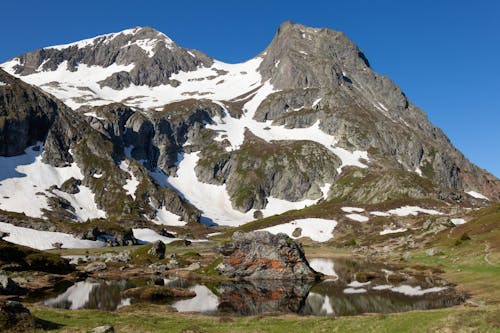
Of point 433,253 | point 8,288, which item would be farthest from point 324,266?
point 8,288

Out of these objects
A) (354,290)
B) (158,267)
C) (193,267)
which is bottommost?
(354,290)

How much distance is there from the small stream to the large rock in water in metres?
4.27

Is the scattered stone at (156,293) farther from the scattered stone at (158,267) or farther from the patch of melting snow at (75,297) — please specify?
the scattered stone at (158,267)

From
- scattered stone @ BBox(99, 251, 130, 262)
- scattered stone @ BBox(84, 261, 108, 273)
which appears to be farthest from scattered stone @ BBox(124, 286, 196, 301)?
scattered stone @ BBox(99, 251, 130, 262)

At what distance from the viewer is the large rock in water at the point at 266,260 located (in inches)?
3281

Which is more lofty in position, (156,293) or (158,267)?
(158,267)

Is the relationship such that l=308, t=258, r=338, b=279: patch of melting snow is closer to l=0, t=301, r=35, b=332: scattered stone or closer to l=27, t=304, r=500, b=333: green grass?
l=27, t=304, r=500, b=333: green grass

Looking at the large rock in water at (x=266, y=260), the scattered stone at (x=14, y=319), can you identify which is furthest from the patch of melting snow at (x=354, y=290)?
the scattered stone at (x=14, y=319)

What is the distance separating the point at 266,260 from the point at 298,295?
2324 centimetres

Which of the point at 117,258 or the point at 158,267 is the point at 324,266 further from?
the point at 117,258

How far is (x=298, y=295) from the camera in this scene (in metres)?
62.9

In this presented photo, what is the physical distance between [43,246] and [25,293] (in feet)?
290

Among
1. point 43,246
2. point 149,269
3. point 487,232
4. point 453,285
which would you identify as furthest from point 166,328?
point 43,246

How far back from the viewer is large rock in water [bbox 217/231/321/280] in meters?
83.3
